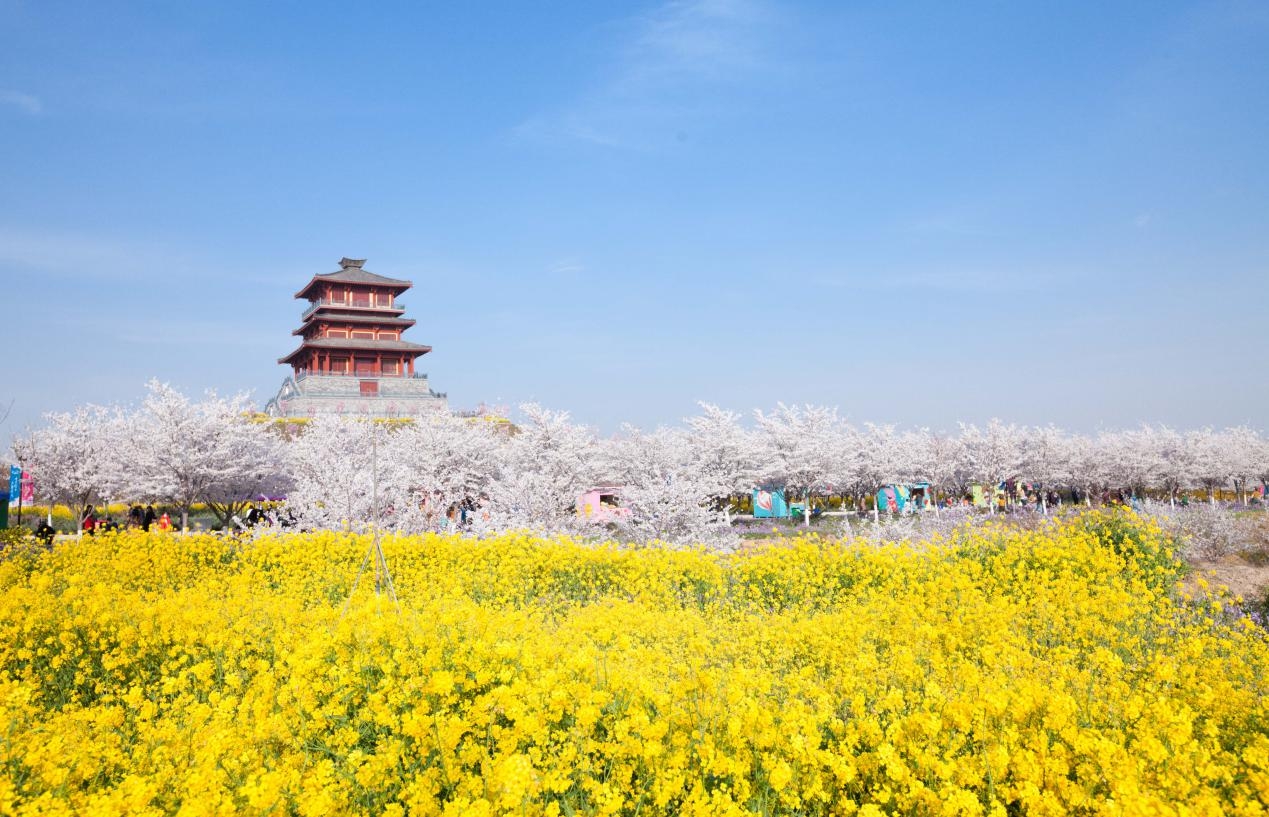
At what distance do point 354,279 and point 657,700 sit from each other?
5352 centimetres

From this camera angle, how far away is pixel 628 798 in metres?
3.93

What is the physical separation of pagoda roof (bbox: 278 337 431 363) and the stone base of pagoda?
213 centimetres

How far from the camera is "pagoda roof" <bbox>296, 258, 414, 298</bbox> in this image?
2069 inches

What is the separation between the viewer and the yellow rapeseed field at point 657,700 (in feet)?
11.5

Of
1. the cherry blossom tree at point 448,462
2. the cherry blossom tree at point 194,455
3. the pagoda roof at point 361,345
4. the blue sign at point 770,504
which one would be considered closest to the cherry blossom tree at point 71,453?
the cherry blossom tree at point 194,455

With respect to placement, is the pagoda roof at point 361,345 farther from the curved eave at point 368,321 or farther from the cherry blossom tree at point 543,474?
the cherry blossom tree at point 543,474

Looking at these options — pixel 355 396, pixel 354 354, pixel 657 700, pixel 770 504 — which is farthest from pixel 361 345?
pixel 657 700

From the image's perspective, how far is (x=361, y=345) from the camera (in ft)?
166

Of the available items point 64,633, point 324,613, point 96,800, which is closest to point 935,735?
point 96,800

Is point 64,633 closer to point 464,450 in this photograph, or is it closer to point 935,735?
point 935,735

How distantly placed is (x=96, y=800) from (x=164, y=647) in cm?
451

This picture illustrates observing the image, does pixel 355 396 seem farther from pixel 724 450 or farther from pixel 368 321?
pixel 724 450

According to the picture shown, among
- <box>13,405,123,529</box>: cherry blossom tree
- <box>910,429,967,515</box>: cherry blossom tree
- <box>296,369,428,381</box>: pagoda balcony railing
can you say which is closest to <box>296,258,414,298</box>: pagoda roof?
<box>296,369,428,381</box>: pagoda balcony railing

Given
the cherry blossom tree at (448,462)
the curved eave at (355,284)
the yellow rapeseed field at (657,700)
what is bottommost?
the yellow rapeseed field at (657,700)
